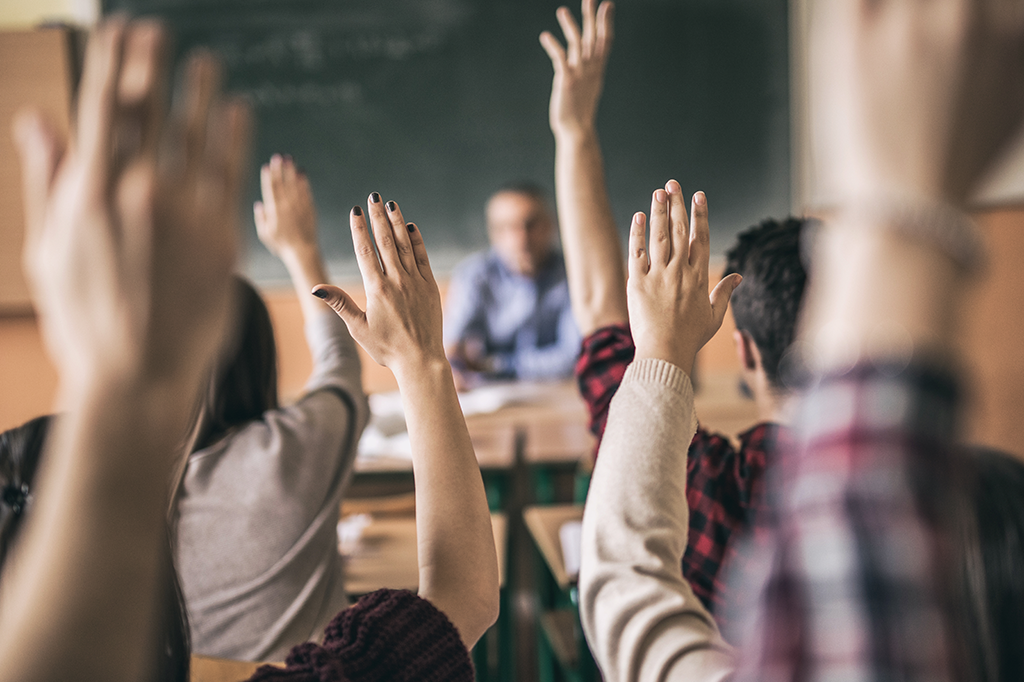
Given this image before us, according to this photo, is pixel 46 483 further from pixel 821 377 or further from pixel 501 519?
pixel 501 519

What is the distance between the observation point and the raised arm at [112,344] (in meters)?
0.31

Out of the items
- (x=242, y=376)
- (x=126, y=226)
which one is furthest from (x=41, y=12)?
(x=126, y=226)

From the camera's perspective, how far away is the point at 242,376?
1.21 m

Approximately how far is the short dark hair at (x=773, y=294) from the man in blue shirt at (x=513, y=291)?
7.58 feet

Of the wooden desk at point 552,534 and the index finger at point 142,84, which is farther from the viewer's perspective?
the wooden desk at point 552,534

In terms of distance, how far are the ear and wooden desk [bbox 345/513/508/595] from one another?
0.67 metres

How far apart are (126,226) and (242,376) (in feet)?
3.09

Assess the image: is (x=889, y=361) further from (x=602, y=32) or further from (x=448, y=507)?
(x=602, y=32)

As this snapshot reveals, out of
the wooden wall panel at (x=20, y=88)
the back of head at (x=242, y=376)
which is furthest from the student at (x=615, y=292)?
the wooden wall panel at (x=20, y=88)

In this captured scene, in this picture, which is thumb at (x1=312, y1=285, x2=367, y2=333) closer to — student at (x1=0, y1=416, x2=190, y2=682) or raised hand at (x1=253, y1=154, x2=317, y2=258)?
student at (x1=0, y1=416, x2=190, y2=682)

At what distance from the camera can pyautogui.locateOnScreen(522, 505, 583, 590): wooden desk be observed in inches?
65.3

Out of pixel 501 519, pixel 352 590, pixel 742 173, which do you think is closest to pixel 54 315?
pixel 352 590

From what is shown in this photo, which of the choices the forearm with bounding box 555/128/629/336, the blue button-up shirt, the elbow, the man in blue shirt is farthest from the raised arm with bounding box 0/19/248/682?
the blue button-up shirt

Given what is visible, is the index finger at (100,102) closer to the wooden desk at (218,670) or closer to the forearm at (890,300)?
the forearm at (890,300)
